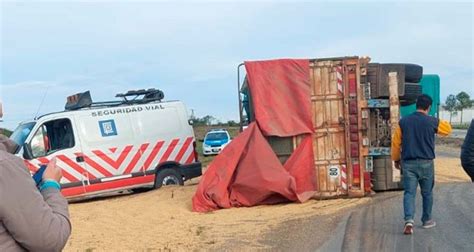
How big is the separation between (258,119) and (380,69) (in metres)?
2.59

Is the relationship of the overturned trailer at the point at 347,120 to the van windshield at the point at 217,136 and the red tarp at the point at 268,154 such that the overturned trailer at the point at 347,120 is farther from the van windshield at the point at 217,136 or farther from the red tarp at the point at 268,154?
the van windshield at the point at 217,136

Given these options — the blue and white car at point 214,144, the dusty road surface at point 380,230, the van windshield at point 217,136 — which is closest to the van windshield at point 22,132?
the dusty road surface at point 380,230

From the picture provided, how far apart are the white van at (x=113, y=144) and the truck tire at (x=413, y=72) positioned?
5583mm

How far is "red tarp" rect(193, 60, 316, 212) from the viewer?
10789 millimetres

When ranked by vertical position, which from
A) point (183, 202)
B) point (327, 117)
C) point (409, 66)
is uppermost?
point (409, 66)

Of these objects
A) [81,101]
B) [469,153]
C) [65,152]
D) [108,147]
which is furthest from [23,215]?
[81,101]

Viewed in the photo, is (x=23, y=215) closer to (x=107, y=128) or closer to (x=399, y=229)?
(x=399, y=229)

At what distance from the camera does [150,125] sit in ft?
46.0

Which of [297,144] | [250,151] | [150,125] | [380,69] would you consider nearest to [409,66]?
[380,69]

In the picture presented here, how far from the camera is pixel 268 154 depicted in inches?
428

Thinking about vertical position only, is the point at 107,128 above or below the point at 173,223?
above

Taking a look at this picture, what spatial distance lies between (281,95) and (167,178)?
447 cm

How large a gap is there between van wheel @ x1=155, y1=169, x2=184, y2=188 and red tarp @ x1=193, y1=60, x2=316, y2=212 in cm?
328

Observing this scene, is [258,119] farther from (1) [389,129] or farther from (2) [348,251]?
(2) [348,251]
